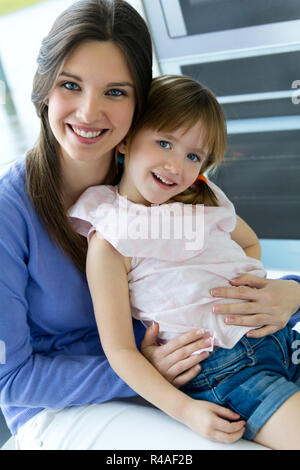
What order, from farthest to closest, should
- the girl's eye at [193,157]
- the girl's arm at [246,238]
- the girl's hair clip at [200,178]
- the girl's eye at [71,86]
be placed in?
the girl's arm at [246,238], the girl's hair clip at [200,178], the girl's eye at [193,157], the girl's eye at [71,86]

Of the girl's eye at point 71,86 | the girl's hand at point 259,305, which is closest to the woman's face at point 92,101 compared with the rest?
the girl's eye at point 71,86

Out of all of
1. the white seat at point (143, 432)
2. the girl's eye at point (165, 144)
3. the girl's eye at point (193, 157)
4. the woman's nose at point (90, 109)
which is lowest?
the white seat at point (143, 432)

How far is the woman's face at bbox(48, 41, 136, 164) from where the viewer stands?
1039 mm

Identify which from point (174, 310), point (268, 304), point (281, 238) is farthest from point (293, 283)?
point (281, 238)

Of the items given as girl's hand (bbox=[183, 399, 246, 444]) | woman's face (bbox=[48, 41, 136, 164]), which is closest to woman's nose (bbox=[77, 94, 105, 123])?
woman's face (bbox=[48, 41, 136, 164])

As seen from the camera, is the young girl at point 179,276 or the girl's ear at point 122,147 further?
the girl's ear at point 122,147

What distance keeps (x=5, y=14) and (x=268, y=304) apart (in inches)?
53.3

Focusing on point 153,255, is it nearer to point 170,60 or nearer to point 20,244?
point 20,244

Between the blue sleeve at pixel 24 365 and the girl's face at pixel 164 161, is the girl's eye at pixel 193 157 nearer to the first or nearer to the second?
the girl's face at pixel 164 161

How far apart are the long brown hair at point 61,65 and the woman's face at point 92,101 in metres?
0.02

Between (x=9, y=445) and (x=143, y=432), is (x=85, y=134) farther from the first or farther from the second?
(x=9, y=445)

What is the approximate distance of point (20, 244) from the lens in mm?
1104

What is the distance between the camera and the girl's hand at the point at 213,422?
98 centimetres
